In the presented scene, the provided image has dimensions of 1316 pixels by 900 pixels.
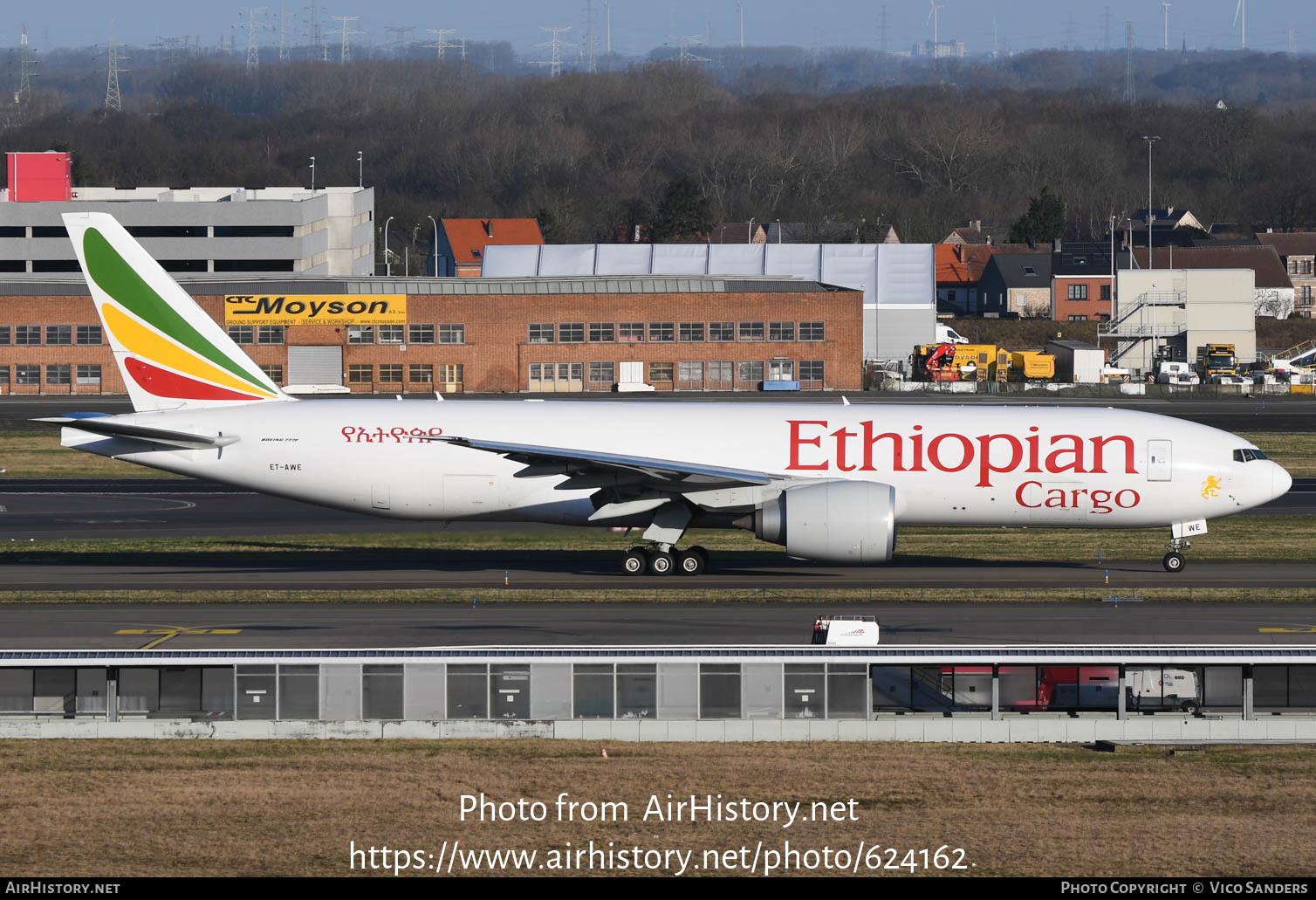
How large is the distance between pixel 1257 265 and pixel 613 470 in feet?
442

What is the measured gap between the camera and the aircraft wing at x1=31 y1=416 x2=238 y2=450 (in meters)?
38.7

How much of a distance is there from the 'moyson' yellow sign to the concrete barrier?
80.6 m

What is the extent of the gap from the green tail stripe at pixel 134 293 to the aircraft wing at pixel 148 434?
7.89 feet

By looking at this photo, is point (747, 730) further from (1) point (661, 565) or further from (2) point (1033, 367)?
(2) point (1033, 367)

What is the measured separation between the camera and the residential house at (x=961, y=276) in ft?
542

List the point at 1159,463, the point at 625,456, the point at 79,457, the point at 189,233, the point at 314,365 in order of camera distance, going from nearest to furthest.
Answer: the point at 625,456 < the point at 1159,463 < the point at 79,457 < the point at 314,365 < the point at 189,233

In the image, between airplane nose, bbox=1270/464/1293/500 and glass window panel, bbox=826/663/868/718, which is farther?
airplane nose, bbox=1270/464/1293/500

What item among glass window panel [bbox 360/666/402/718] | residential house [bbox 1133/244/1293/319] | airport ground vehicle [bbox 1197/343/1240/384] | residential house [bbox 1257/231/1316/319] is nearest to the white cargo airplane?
glass window panel [bbox 360/666/402/718]

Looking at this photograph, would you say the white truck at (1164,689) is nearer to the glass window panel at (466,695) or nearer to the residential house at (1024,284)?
the glass window panel at (466,695)

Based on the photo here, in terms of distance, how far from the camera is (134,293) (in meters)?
40.1

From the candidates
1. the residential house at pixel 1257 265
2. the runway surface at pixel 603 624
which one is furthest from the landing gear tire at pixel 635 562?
the residential house at pixel 1257 265

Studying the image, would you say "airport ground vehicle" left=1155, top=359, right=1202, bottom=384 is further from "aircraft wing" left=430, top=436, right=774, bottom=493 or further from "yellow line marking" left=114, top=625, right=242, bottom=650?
"yellow line marking" left=114, top=625, right=242, bottom=650

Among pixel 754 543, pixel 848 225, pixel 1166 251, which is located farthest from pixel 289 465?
pixel 848 225

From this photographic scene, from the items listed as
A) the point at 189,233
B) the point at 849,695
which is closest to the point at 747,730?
the point at 849,695
